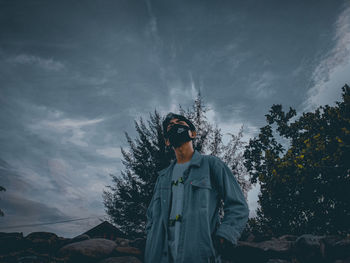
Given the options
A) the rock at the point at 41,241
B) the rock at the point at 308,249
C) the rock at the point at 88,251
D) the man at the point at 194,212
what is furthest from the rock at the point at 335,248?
the rock at the point at 41,241

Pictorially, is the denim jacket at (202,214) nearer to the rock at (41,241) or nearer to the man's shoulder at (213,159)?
the man's shoulder at (213,159)

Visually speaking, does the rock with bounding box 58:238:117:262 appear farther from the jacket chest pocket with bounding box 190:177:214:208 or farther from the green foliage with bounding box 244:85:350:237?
the green foliage with bounding box 244:85:350:237

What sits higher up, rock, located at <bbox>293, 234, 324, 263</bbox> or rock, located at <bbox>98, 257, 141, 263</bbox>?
rock, located at <bbox>293, 234, 324, 263</bbox>

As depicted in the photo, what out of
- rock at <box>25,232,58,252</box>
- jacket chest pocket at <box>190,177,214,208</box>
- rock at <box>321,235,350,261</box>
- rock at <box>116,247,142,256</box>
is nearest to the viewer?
jacket chest pocket at <box>190,177,214,208</box>

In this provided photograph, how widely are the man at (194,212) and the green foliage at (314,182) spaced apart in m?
8.07

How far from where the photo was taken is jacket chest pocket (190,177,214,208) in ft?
7.26

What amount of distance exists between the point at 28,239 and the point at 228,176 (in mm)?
7613

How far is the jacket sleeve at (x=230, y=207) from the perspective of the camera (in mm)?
1923

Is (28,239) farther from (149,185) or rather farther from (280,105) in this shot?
(280,105)

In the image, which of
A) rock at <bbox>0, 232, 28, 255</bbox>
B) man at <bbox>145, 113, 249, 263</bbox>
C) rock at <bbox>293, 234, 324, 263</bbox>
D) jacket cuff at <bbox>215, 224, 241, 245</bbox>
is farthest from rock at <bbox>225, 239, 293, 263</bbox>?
rock at <bbox>0, 232, 28, 255</bbox>

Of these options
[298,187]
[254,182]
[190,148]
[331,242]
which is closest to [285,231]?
[298,187]

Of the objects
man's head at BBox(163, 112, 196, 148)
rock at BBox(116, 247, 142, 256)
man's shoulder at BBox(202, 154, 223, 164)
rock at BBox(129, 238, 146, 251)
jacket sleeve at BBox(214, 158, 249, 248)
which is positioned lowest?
rock at BBox(116, 247, 142, 256)

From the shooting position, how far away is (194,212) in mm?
2156

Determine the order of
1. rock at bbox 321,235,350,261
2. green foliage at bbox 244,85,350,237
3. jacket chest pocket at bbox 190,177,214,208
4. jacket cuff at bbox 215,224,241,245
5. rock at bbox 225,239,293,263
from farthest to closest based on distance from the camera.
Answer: green foliage at bbox 244,85,350,237
rock at bbox 225,239,293,263
rock at bbox 321,235,350,261
jacket chest pocket at bbox 190,177,214,208
jacket cuff at bbox 215,224,241,245
